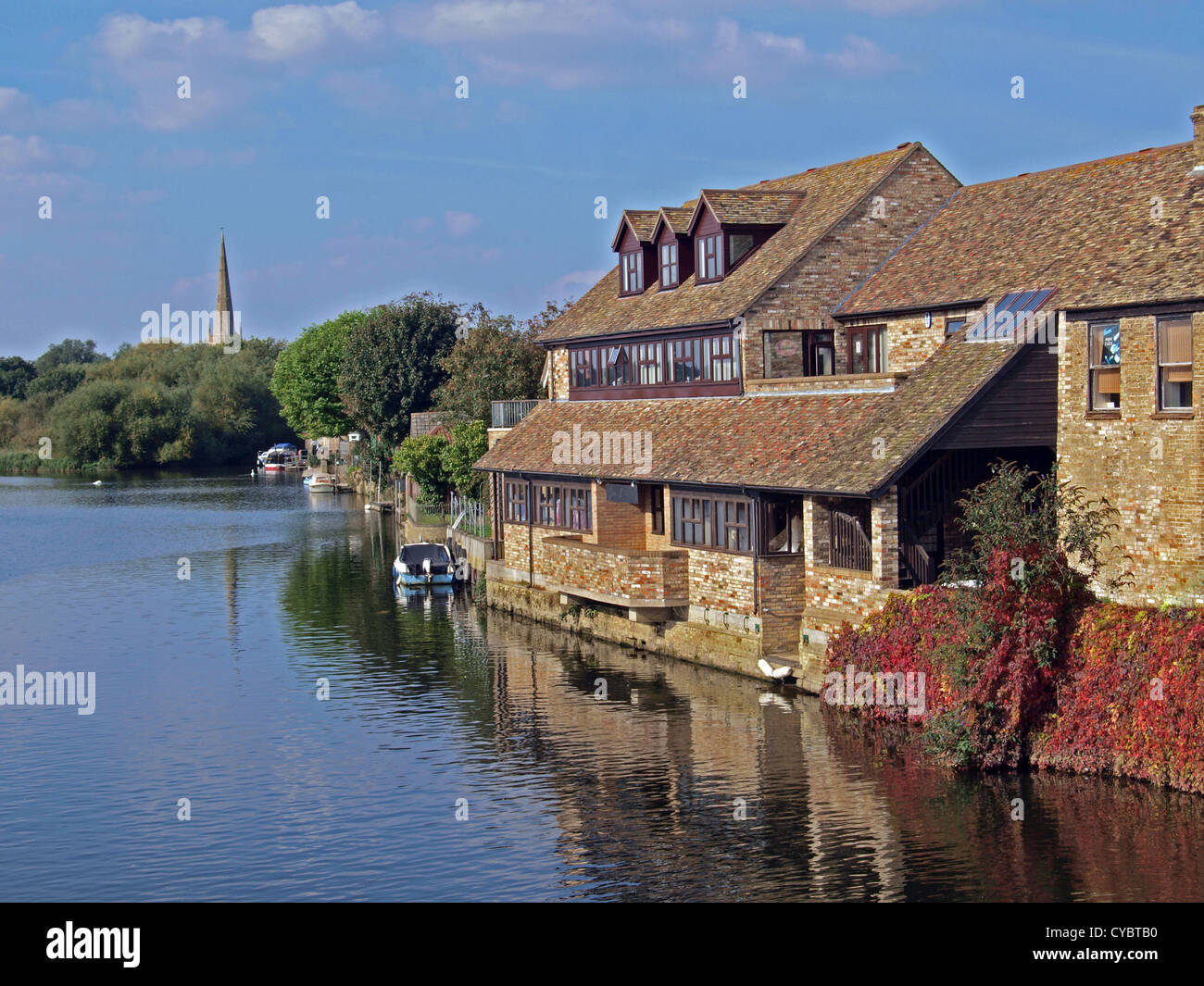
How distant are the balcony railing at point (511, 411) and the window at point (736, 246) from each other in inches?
507

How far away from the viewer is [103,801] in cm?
2666

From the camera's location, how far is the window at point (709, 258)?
4438cm

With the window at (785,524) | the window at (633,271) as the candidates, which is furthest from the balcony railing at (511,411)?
the window at (785,524)

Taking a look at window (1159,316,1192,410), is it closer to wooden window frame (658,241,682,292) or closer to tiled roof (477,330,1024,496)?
tiled roof (477,330,1024,496)

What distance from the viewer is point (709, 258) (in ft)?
147

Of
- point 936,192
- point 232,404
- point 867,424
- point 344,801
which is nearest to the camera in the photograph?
point 344,801

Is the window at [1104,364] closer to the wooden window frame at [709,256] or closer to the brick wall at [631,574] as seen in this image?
the brick wall at [631,574]

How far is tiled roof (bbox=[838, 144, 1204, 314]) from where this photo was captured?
94.1 ft

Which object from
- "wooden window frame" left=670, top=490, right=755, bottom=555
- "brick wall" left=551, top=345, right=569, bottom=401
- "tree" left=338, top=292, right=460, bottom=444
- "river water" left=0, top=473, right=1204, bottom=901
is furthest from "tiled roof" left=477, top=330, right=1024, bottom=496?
"tree" left=338, top=292, right=460, bottom=444

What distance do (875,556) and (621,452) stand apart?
13613 millimetres

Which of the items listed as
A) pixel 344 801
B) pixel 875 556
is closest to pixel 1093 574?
pixel 875 556

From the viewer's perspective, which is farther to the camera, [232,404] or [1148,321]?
[232,404]

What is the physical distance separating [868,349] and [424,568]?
22.7 m
